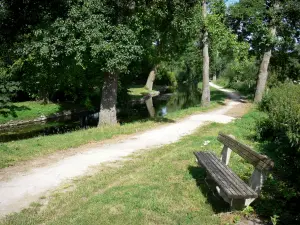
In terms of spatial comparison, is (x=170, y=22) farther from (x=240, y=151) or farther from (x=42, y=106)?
(x=42, y=106)

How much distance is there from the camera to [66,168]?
827 centimetres

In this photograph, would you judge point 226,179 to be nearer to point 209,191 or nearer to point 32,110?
point 209,191

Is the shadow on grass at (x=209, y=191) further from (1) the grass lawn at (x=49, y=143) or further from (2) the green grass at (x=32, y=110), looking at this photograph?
(2) the green grass at (x=32, y=110)

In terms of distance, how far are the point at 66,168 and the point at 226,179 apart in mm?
4321

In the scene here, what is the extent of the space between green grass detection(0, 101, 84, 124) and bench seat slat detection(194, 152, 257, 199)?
1755 cm

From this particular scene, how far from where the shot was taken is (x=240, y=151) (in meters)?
6.76

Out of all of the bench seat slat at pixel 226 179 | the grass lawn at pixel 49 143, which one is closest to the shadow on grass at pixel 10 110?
the grass lawn at pixel 49 143

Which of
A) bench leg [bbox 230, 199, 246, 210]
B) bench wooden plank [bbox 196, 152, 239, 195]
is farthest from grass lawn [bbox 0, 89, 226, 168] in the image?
bench leg [bbox 230, 199, 246, 210]

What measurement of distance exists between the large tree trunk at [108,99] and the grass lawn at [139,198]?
6054 mm

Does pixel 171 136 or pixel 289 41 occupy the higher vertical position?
pixel 289 41

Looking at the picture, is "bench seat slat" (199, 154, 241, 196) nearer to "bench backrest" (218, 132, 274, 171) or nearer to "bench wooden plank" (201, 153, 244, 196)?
"bench wooden plank" (201, 153, 244, 196)

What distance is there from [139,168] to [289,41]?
69.3ft

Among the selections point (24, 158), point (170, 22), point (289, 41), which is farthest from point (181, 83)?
point (24, 158)

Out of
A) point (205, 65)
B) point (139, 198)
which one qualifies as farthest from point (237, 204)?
point (205, 65)
